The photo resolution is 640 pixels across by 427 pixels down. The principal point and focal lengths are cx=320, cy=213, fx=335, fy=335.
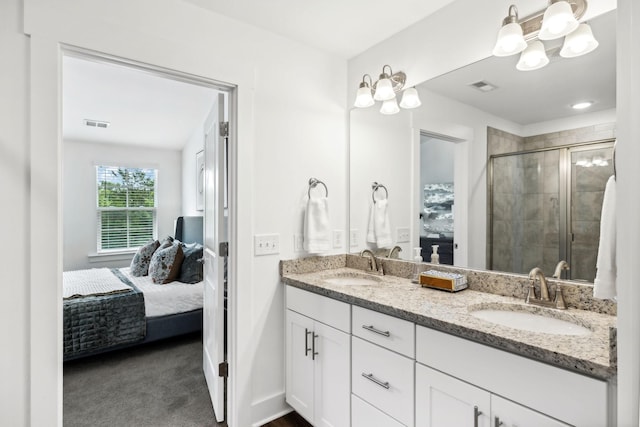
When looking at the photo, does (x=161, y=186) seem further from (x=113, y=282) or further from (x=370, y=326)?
(x=370, y=326)

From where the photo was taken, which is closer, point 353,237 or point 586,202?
point 586,202

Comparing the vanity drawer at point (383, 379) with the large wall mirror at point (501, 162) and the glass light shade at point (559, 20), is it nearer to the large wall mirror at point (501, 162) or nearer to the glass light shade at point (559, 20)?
the large wall mirror at point (501, 162)

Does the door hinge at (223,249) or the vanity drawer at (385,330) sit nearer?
the vanity drawer at (385,330)

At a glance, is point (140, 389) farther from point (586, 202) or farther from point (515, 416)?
point (586, 202)

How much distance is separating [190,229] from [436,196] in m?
3.50

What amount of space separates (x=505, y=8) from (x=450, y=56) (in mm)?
310

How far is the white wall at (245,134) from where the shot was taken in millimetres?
1368

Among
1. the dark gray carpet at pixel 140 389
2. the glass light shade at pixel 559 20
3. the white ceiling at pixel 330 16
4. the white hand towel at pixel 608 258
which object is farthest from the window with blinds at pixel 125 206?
the white hand towel at pixel 608 258

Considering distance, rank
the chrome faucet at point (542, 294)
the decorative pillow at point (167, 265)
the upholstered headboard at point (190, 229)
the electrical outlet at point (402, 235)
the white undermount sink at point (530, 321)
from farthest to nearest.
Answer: the upholstered headboard at point (190, 229)
the decorative pillow at point (167, 265)
the electrical outlet at point (402, 235)
the chrome faucet at point (542, 294)
the white undermount sink at point (530, 321)

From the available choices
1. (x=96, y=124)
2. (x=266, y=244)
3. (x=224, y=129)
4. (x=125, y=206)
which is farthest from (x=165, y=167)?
(x=266, y=244)

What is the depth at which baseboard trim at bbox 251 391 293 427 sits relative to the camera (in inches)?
76.5

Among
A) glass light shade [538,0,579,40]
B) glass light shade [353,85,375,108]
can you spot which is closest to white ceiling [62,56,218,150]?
glass light shade [353,85,375,108]

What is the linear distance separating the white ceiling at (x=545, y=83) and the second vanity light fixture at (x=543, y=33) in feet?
0.09

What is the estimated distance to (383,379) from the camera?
55.3 inches
